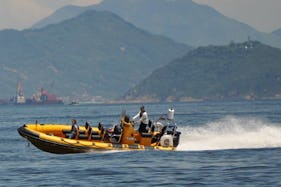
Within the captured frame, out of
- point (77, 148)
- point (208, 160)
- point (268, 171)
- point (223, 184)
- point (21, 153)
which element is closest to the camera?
point (223, 184)

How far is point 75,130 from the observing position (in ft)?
148

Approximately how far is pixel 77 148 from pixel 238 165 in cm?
993

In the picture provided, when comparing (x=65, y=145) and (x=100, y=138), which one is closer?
(x=65, y=145)

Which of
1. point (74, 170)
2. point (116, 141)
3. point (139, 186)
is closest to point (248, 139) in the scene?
point (116, 141)

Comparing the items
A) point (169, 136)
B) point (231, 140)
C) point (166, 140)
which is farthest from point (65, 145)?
point (231, 140)

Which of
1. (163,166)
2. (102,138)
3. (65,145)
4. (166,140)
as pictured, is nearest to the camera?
(163,166)

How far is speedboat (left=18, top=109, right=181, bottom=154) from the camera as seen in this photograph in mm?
43375

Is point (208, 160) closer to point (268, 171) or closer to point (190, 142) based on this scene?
point (268, 171)

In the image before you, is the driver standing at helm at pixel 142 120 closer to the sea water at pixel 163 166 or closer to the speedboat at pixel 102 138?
the speedboat at pixel 102 138

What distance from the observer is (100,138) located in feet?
149

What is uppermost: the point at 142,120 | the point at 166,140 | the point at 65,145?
the point at 142,120

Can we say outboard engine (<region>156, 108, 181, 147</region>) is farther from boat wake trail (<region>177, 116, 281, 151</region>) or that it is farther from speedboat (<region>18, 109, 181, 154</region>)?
boat wake trail (<region>177, 116, 281, 151</region>)

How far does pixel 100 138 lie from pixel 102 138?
144 millimetres

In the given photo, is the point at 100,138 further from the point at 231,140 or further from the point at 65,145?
the point at 231,140
